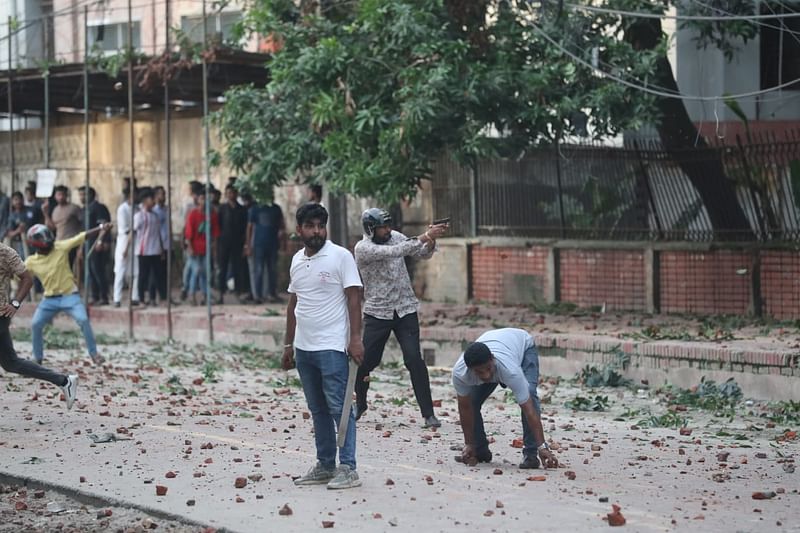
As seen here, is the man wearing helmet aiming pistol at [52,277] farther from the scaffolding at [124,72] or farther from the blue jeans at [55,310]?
the scaffolding at [124,72]

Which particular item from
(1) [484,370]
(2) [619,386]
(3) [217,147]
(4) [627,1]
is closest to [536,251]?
(4) [627,1]

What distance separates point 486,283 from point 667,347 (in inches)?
273

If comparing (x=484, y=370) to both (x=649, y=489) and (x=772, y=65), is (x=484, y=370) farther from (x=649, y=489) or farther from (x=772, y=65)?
(x=772, y=65)

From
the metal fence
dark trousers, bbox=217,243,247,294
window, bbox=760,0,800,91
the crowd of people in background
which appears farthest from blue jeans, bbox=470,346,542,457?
window, bbox=760,0,800,91

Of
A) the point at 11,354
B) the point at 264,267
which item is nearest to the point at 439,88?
the point at 11,354

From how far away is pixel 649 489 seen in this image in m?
8.12

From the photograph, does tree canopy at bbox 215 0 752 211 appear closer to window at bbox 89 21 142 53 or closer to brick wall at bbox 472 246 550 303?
brick wall at bbox 472 246 550 303

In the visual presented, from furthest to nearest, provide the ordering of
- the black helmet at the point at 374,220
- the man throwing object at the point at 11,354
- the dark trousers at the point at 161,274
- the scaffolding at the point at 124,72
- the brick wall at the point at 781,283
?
1. the dark trousers at the point at 161,274
2. the scaffolding at the point at 124,72
3. the brick wall at the point at 781,283
4. the man throwing object at the point at 11,354
5. the black helmet at the point at 374,220

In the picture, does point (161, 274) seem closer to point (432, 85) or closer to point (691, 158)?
point (432, 85)

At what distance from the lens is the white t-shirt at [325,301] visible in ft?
26.8

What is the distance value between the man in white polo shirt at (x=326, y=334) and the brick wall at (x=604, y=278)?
10.4 meters

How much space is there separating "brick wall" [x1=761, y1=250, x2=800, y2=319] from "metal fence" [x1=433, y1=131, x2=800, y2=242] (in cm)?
24

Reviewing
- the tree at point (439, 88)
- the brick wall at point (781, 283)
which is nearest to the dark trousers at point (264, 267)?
the tree at point (439, 88)

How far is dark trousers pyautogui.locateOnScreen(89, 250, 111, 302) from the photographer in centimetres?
2153
